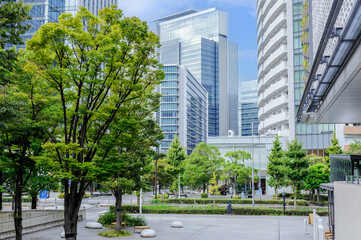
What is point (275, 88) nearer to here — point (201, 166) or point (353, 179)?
point (201, 166)

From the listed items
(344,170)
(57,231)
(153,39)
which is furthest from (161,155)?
(344,170)

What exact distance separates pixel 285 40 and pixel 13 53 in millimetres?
66143

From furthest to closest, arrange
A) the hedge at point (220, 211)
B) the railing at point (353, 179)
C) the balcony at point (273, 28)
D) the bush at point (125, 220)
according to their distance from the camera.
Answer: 1. the balcony at point (273, 28)
2. the hedge at point (220, 211)
3. the bush at point (125, 220)
4. the railing at point (353, 179)

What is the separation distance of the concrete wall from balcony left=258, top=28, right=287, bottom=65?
63.2m

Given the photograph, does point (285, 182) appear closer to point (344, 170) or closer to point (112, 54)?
point (344, 170)

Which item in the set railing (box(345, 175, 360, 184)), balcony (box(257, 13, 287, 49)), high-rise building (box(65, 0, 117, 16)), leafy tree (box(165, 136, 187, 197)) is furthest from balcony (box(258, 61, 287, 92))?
railing (box(345, 175, 360, 184))

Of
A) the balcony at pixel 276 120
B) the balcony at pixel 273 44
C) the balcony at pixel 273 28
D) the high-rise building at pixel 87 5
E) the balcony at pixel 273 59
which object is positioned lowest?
the balcony at pixel 276 120

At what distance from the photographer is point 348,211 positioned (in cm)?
1145

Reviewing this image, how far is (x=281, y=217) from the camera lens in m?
38.3

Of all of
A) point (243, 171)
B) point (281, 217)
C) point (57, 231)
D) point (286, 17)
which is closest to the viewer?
point (57, 231)

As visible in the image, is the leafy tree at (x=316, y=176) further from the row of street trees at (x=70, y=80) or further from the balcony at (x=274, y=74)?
the row of street trees at (x=70, y=80)

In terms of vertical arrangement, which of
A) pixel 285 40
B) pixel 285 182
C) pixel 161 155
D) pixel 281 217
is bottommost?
pixel 281 217

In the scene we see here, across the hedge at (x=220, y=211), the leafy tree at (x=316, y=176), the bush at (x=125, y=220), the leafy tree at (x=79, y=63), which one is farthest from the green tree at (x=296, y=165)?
the leafy tree at (x=79, y=63)

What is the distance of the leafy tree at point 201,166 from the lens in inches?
2525
